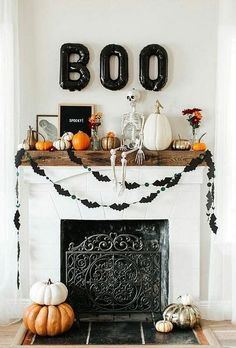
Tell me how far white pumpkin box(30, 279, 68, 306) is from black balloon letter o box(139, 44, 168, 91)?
1625mm

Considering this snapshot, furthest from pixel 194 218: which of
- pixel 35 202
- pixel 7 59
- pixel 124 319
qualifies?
pixel 7 59

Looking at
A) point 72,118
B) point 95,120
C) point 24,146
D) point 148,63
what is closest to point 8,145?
point 24,146

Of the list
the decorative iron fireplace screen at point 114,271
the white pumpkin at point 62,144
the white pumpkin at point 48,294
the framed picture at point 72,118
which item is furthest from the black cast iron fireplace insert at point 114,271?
the framed picture at point 72,118

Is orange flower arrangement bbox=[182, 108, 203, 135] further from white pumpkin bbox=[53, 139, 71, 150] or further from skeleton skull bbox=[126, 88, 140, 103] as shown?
white pumpkin bbox=[53, 139, 71, 150]

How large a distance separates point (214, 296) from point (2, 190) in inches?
70.0

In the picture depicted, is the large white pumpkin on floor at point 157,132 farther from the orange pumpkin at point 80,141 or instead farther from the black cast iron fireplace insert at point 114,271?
the black cast iron fireplace insert at point 114,271

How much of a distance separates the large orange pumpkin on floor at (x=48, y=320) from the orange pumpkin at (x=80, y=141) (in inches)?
45.4

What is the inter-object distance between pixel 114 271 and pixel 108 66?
156 centimetres

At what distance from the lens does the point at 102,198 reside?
4.17m

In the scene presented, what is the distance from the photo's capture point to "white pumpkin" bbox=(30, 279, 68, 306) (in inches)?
151

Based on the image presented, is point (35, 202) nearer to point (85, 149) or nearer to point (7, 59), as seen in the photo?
point (85, 149)

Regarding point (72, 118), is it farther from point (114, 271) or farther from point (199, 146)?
point (114, 271)

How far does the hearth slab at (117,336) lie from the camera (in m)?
3.67

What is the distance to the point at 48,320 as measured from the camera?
3756mm
